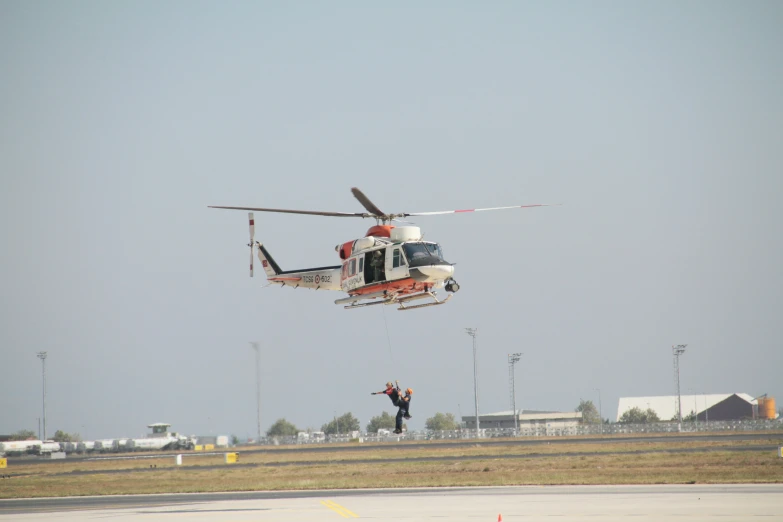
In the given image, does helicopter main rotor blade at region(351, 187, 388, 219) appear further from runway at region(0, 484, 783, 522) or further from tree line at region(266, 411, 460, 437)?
tree line at region(266, 411, 460, 437)

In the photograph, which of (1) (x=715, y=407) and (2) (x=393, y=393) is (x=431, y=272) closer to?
(2) (x=393, y=393)

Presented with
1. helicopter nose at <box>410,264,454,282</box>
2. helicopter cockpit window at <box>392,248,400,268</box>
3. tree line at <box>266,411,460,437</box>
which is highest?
helicopter cockpit window at <box>392,248,400,268</box>

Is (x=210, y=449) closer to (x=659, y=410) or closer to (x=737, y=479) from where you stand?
(x=737, y=479)

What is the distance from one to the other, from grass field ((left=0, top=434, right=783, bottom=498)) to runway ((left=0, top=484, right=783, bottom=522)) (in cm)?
364

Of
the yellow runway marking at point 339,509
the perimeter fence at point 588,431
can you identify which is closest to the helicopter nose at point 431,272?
the yellow runway marking at point 339,509

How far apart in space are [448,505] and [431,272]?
9.10m

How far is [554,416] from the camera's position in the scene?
164 meters

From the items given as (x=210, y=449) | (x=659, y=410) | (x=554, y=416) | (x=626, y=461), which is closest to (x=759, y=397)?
(x=659, y=410)

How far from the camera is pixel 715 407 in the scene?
160 metres

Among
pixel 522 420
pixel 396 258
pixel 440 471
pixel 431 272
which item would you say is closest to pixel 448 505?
pixel 431 272

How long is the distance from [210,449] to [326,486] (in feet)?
233

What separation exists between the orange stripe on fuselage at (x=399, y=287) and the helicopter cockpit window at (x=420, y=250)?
983 millimetres

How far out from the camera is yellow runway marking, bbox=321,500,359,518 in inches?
1214

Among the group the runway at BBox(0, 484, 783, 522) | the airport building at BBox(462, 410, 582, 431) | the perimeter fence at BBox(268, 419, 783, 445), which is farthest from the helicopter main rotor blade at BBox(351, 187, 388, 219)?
the airport building at BBox(462, 410, 582, 431)
